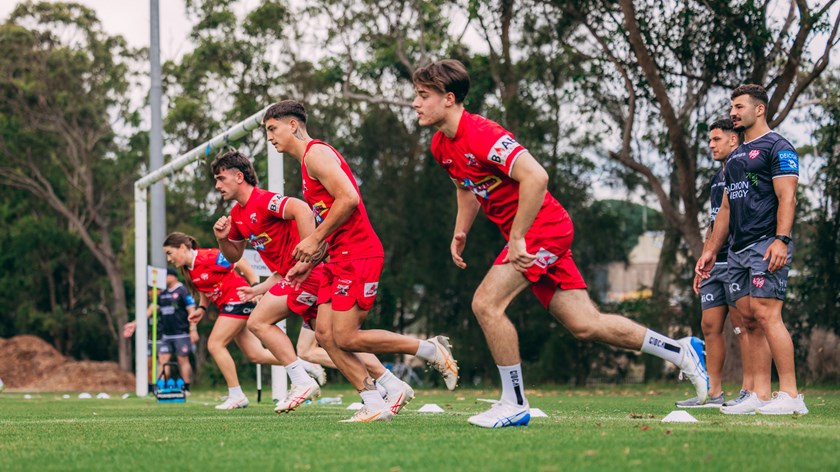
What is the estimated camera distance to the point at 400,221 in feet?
95.4

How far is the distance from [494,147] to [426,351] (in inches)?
76.7

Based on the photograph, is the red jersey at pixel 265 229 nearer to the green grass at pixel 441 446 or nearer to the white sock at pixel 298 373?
the white sock at pixel 298 373

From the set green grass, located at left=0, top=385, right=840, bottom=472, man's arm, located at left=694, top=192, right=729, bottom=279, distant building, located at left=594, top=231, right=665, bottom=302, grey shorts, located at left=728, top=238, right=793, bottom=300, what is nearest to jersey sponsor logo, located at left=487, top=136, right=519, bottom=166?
green grass, located at left=0, top=385, right=840, bottom=472

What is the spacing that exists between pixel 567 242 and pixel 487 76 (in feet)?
73.9

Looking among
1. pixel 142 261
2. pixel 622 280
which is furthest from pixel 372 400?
pixel 622 280

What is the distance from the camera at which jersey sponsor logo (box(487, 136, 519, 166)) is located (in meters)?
6.20

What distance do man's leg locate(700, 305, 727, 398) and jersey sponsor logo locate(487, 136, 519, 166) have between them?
4.04m

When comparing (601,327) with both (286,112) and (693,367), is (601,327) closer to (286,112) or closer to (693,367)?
(693,367)

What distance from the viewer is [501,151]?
621 cm

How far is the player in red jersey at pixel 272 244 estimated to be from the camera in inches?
344

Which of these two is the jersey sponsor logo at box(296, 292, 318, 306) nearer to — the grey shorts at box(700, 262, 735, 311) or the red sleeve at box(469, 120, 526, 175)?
the red sleeve at box(469, 120, 526, 175)

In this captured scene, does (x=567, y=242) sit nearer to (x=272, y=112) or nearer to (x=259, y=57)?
(x=272, y=112)

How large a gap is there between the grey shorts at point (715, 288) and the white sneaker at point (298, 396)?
11.3ft

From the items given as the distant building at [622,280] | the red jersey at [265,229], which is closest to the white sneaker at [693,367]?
the red jersey at [265,229]
